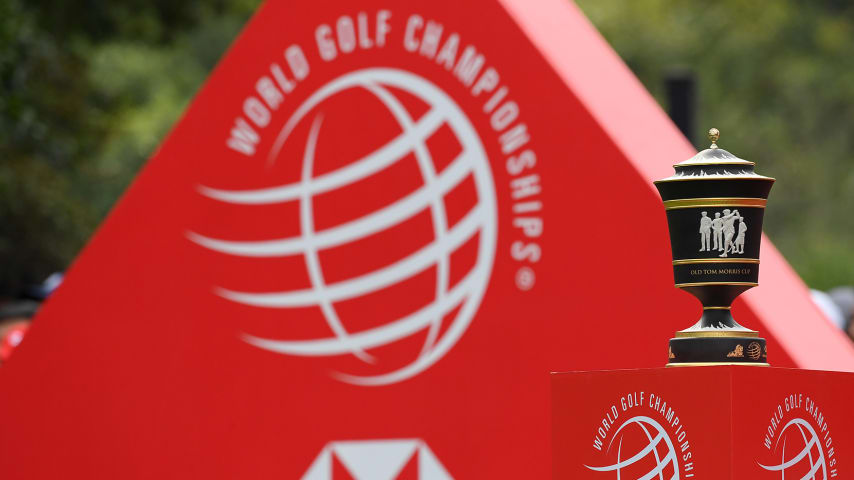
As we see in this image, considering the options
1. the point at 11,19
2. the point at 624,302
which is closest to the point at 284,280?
the point at 624,302

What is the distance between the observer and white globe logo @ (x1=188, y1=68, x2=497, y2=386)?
541 cm

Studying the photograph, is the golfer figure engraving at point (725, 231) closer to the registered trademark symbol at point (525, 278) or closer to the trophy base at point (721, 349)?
the trophy base at point (721, 349)

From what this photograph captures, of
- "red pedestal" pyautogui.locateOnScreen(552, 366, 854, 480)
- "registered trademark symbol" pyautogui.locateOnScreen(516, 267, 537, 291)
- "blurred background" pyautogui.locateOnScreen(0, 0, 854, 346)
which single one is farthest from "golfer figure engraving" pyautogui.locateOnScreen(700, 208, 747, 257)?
"blurred background" pyautogui.locateOnScreen(0, 0, 854, 346)

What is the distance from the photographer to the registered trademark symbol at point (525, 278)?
5.27 meters

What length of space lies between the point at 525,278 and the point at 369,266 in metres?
0.65

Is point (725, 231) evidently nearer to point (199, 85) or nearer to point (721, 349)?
point (721, 349)

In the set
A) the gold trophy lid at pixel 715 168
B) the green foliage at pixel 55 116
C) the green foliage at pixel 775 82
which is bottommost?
the gold trophy lid at pixel 715 168

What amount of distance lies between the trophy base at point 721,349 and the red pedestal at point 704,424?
0.31ft

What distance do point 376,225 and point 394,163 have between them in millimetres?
246

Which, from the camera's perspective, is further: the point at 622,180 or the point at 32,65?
the point at 32,65

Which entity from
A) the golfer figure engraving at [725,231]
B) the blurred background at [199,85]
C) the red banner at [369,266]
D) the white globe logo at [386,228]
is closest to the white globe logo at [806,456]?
the golfer figure engraving at [725,231]

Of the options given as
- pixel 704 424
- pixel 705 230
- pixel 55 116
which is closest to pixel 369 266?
pixel 705 230

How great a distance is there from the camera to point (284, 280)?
18.6 ft

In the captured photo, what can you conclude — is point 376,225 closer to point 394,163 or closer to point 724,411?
point 394,163
